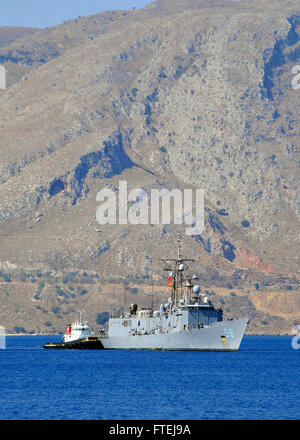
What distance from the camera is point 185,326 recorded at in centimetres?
16000

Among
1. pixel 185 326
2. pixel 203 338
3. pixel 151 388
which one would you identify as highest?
pixel 185 326

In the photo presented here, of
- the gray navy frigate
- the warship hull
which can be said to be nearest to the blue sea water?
the warship hull

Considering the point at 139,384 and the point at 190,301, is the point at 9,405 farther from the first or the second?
the point at 190,301

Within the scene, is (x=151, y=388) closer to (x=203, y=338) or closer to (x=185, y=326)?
(x=185, y=326)

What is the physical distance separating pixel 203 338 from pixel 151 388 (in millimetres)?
52360

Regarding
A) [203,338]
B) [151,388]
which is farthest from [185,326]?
[151,388]

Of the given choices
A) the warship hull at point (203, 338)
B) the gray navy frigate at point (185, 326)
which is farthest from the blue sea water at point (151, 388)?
the gray navy frigate at point (185, 326)

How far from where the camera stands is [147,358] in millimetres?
156375

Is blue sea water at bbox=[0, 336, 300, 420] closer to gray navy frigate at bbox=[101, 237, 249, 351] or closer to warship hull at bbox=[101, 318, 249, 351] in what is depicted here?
warship hull at bbox=[101, 318, 249, 351]

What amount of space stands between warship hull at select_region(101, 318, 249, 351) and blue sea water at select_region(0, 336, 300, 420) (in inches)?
80.1

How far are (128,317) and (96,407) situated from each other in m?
93.5
